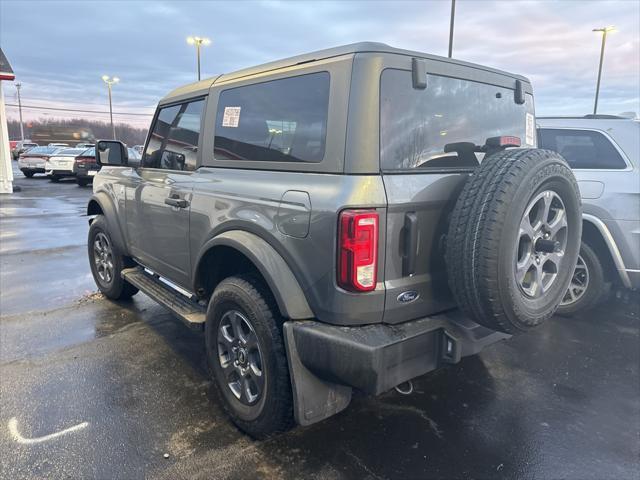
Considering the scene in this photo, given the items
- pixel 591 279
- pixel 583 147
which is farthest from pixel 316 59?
pixel 591 279

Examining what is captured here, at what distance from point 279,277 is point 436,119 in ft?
3.91

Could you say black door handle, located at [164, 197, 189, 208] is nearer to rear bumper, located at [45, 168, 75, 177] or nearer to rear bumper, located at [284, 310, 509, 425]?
rear bumper, located at [284, 310, 509, 425]

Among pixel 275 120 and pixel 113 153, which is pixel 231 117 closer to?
pixel 275 120

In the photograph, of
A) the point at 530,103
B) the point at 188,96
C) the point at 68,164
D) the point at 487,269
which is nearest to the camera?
the point at 487,269

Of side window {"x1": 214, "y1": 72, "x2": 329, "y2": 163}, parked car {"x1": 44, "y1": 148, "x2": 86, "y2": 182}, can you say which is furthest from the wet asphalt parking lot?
parked car {"x1": 44, "y1": 148, "x2": 86, "y2": 182}

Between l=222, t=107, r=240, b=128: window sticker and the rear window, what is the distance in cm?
113

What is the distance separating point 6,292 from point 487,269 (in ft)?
18.3

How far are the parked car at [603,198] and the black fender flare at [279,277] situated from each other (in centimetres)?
344

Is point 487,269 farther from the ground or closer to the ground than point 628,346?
farther from the ground

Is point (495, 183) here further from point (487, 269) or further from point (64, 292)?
point (64, 292)

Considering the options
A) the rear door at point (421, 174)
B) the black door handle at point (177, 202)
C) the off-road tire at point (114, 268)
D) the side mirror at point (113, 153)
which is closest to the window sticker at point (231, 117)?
the black door handle at point (177, 202)

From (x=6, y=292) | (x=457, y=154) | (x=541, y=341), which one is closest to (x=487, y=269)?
(x=457, y=154)

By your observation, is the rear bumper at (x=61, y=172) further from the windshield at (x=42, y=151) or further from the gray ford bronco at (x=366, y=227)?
the gray ford bronco at (x=366, y=227)

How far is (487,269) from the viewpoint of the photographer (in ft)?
7.04
